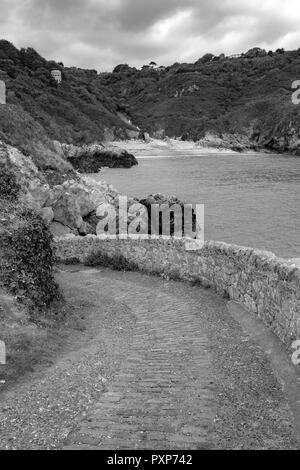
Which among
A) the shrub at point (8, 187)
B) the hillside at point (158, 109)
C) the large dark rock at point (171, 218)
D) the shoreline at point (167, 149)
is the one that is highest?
the hillside at point (158, 109)

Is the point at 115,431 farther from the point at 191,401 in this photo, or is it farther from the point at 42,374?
the point at 42,374

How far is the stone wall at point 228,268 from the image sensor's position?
9812 millimetres

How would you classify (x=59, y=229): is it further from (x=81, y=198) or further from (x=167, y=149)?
(x=167, y=149)

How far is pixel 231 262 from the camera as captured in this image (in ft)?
44.6

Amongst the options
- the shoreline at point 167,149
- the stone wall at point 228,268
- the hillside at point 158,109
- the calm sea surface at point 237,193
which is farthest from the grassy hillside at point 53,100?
the stone wall at point 228,268

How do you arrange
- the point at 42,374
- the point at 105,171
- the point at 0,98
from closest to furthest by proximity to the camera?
the point at 42,374, the point at 0,98, the point at 105,171

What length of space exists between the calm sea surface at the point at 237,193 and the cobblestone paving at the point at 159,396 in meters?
15.0

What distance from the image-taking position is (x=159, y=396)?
7.80 m

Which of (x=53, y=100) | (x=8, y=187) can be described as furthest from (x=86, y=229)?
(x=53, y=100)

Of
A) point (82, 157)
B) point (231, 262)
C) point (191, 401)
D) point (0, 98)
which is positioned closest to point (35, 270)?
point (231, 262)

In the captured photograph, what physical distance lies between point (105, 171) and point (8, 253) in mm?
54770

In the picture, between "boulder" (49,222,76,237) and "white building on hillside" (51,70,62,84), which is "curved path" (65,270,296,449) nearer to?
"boulder" (49,222,76,237)

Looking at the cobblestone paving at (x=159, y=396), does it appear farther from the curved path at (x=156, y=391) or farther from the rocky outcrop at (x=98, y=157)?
the rocky outcrop at (x=98, y=157)

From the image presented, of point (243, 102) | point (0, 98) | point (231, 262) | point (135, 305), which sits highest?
point (243, 102)
